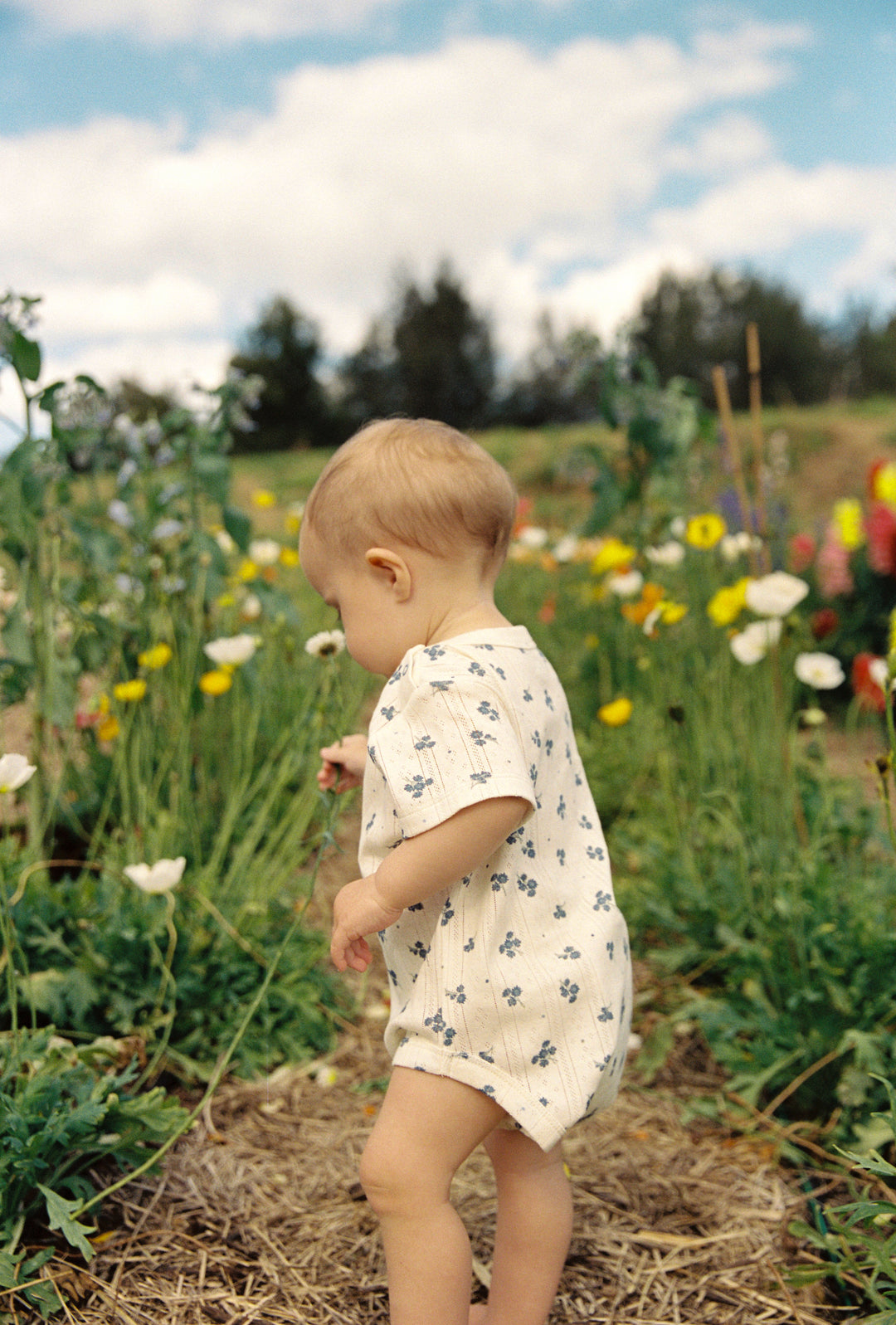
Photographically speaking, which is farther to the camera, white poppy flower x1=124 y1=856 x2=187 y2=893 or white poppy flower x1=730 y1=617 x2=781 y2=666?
white poppy flower x1=730 y1=617 x2=781 y2=666

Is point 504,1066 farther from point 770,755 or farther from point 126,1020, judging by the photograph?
point 770,755

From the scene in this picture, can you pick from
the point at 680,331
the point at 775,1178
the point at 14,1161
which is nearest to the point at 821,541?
the point at 775,1178

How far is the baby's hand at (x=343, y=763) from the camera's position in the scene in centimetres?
131

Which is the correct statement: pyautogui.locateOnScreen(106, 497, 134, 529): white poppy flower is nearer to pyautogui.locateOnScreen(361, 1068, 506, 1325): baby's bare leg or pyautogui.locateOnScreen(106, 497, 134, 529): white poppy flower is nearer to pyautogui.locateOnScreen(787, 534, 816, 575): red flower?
pyautogui.locateOnScreen(361, 1068, 506, 1325): baby's bare leg

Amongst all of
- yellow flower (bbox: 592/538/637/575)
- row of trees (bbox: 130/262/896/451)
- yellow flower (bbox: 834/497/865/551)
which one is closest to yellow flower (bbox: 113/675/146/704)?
yellow flower (bbox: 592/538/637/575)

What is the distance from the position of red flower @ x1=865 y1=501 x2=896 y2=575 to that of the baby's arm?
329cm

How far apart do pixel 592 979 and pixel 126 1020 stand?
0.91 meters

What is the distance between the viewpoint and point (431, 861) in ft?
3.33

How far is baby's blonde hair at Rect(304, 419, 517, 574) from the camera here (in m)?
1.11

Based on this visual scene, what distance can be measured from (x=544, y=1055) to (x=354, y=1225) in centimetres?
57

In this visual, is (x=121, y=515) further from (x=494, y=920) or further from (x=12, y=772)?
(x=494, y=920)

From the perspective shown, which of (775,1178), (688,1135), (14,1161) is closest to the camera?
(14,1161)

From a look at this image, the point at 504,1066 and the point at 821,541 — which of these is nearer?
the point at 504,1066

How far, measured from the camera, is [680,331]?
91.4 feet
